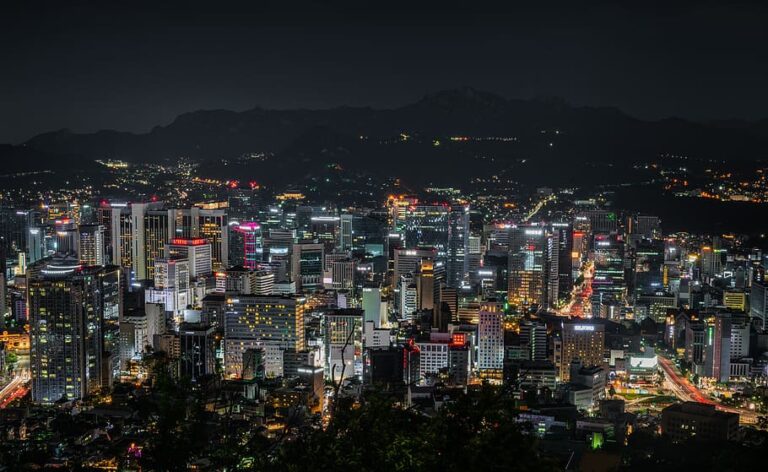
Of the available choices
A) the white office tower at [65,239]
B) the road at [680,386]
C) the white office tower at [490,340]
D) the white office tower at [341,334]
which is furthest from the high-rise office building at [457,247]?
the white office tower at [65,239]

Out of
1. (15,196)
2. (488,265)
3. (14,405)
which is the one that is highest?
(15,196)

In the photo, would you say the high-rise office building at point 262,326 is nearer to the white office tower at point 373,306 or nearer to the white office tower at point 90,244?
the white office tower at point 373,306

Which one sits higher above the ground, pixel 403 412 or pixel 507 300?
pixel 403 412

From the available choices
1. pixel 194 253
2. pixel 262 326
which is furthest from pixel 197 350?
pixel 194 253

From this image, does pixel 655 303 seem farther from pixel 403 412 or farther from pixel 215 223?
pixel 403 412

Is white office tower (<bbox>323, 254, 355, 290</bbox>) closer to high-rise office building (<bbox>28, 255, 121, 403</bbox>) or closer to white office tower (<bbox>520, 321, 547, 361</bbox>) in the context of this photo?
white office tower (<bbox>520, 321, 547, 361</bbox>)

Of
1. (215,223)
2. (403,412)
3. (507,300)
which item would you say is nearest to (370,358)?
(507,300)


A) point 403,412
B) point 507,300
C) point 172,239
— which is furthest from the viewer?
point 172,239

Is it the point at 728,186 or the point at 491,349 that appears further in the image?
the point at 728,186

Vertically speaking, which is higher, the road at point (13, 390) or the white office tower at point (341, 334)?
the white office tower at point (341, 334)
